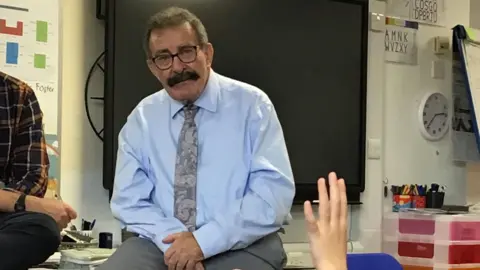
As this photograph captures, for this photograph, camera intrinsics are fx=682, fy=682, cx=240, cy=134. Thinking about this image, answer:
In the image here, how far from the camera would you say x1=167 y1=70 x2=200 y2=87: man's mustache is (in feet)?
6.60

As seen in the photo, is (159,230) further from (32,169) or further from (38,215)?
(32,169)

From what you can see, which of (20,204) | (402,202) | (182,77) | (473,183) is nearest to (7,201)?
(20,204)

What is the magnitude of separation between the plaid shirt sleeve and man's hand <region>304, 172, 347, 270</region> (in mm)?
1358

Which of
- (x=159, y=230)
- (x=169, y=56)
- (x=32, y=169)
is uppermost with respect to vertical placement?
(x=169, y=56)

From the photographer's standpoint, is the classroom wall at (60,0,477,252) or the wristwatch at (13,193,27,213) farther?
the classroom wall at (60,0,477,252)

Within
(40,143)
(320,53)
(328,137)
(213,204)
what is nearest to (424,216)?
(328,137)

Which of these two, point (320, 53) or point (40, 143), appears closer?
point (40, 143)

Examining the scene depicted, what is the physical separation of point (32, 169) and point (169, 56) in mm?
573

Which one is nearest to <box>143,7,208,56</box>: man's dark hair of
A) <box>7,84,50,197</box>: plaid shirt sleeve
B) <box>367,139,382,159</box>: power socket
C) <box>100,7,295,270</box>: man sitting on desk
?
<box>100,7,295,270</box>: man sitting on desk

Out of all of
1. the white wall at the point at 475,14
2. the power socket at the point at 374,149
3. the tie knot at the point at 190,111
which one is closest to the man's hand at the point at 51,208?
the tie knot at the point at 190,111

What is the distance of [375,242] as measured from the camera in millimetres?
3771

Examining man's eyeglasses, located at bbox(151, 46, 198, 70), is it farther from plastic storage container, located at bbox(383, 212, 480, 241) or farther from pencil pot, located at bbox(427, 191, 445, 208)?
pencil pot, located at bbox(427, 191, 445, 208)

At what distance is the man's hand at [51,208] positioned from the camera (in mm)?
2014

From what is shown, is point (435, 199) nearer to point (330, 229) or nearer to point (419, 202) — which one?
point (419, 202)
